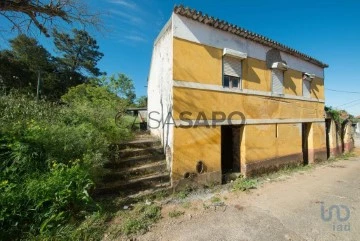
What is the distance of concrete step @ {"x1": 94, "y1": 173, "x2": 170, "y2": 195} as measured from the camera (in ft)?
17.2

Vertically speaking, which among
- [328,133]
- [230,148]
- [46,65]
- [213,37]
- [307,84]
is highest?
[46,65]

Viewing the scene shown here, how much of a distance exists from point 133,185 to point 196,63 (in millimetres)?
4603

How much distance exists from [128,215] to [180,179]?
2.06 metres

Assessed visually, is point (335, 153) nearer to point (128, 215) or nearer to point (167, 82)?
point (167, 82)

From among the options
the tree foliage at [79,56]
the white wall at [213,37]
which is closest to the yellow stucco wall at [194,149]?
the white wall at [213,37]

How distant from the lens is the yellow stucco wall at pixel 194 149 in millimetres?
6133

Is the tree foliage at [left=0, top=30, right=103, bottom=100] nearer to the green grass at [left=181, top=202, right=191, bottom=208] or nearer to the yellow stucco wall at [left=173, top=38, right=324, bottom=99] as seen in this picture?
the yellow stucco wall at [left=173, top=38, right=324, bottom=99]

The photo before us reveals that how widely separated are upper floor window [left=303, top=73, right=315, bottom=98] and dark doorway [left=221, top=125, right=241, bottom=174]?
5.68m

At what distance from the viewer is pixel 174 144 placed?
6.09 meters

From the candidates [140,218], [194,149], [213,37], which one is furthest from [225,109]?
[140,218]

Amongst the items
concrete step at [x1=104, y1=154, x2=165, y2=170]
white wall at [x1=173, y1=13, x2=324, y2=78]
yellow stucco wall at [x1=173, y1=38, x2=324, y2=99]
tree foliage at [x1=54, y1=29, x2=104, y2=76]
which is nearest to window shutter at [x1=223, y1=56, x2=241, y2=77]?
yellow stucco wall at [x1=173, y1=38, x2=324, y2=99]

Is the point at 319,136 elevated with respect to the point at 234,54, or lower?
lower

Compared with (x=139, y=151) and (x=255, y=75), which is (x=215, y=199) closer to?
(x=139, y=151)

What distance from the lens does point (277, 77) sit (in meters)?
9.13
